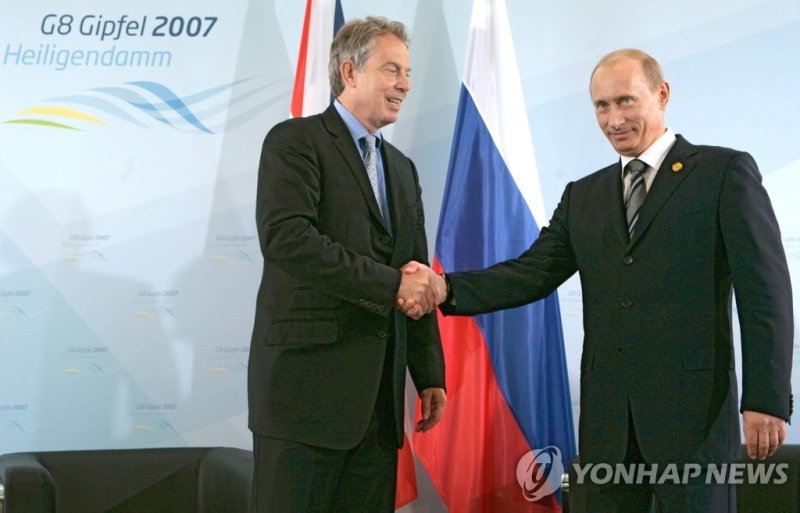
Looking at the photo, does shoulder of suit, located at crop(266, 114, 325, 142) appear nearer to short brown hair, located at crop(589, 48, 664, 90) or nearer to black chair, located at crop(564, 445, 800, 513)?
short brown hair, located at crop(589, 48, 664, 90)

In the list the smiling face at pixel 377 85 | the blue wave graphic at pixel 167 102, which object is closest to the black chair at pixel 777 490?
the smiling face at pixel 377 85

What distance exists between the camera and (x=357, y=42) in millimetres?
3037

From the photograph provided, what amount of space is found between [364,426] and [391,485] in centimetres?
26

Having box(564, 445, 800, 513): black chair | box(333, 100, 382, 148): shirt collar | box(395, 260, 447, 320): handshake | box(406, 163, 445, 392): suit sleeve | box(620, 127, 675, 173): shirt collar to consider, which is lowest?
box(564, 445, 800, 513): black chair

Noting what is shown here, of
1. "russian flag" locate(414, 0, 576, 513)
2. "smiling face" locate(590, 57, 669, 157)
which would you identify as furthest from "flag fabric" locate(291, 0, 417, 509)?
"smiling face" locate(590, 57, 669, 157)

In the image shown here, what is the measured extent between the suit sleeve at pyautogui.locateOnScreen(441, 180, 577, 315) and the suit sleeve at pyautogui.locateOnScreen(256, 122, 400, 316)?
48cm

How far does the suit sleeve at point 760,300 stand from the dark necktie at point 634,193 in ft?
0.85

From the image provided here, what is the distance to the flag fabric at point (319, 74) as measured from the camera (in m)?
4.14

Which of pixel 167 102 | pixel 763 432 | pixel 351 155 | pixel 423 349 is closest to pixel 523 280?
pixel 423 349

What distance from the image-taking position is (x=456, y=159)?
13.9 feet

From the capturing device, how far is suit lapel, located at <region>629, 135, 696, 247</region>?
8.86ft

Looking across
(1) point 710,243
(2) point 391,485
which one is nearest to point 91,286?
(2) point 391,485

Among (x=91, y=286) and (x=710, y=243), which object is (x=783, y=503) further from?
(x=91, y=286)

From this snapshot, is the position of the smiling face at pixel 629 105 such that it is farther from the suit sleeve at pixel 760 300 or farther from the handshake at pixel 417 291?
the handshake at pixel 417 291
